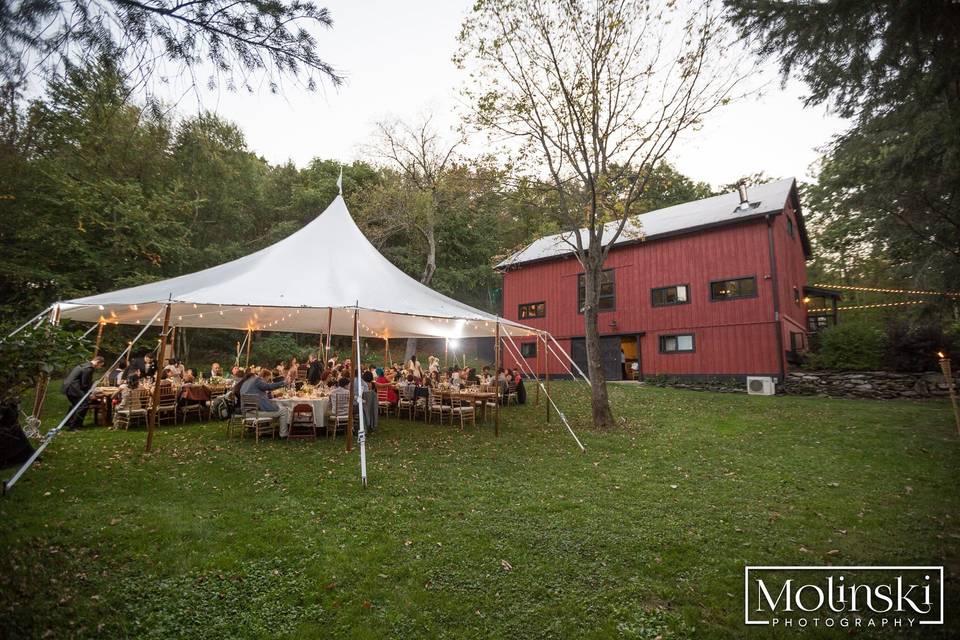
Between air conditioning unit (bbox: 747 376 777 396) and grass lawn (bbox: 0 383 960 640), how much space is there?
6924 millimetres

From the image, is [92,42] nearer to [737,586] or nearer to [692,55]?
[737,586]

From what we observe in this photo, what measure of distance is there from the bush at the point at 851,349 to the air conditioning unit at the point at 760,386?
6.15ft

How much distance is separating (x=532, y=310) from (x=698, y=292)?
301 inches

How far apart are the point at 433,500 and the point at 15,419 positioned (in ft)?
18.3

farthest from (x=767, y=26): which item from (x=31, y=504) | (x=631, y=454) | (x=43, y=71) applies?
(x=31, y=504)

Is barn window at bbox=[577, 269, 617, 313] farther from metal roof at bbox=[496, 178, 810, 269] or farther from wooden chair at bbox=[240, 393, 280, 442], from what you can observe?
wooden chair at bbox=[240, 393, 280, 442]

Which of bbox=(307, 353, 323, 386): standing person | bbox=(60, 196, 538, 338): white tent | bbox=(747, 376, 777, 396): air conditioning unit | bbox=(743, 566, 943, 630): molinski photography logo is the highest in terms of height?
bbox=(60, 196, 538, 338): white tent

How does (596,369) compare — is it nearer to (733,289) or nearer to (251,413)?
(251,413)

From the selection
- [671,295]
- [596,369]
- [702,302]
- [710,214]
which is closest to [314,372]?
[596,369]

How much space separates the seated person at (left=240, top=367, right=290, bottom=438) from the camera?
317 inches

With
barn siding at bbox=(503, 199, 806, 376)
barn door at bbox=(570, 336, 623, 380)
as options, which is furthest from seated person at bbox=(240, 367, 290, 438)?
barn siding at bbox=(503, 199, 806, 376)

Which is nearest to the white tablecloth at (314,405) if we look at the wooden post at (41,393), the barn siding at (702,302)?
the wooden post at (41,393)

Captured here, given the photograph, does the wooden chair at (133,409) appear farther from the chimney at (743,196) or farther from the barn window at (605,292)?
the chimney at (743,196)

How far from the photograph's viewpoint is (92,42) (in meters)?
2.91
